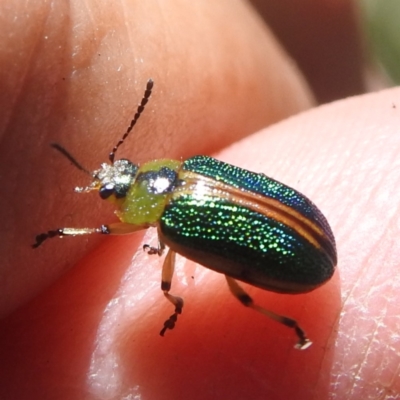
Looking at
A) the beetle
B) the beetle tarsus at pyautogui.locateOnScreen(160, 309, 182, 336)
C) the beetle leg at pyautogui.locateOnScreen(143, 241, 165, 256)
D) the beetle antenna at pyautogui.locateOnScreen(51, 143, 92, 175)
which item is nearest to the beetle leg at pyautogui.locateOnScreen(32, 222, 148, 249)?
the beetle

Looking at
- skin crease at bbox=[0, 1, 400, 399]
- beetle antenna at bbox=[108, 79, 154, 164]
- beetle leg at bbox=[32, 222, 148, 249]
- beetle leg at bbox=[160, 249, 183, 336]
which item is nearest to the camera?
skin crease at bbox=[0, 1, 400, 399]

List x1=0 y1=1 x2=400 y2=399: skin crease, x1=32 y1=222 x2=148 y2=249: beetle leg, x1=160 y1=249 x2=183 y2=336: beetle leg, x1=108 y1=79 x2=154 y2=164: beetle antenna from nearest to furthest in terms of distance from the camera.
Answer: x1=0 y1=1 x2=400 y2=399: skin crease, x1=32 y1=222 x2=148 y2=249: beetle leg, x1=160 y1=249 x2=183 y2=336: beetle leg, x1=108 y1=79 x2=154 y2=164: beetle antenna

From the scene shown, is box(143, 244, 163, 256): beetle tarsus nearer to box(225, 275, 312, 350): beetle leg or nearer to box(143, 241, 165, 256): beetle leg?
box(143, 241, 165, 256): beetle leg

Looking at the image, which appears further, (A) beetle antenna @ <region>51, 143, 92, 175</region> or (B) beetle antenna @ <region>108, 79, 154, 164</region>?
(B) beetle antenna @ <region>108, 79, 154, 164</region>

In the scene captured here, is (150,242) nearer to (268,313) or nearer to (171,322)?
(171,322)

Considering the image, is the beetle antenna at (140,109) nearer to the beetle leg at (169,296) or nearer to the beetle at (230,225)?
the beetle at (230,225)

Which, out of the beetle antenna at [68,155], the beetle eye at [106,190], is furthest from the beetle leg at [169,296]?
the beetle antenna at [68,155]

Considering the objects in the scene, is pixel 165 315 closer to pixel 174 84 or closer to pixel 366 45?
pixel 174 84
